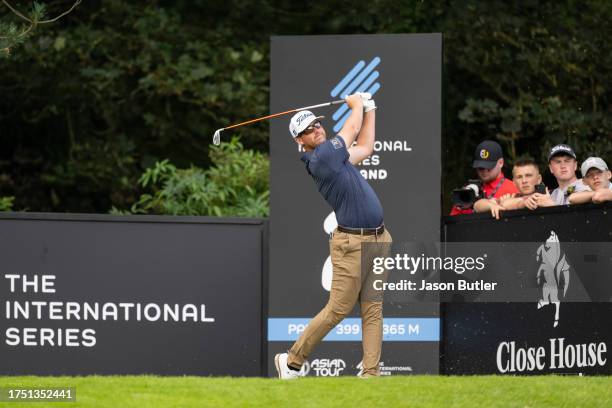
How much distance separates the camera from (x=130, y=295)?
420 inches

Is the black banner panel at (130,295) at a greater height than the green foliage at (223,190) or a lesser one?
lesser

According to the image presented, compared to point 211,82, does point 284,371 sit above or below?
below

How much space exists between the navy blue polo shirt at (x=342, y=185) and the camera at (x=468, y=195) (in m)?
1.47

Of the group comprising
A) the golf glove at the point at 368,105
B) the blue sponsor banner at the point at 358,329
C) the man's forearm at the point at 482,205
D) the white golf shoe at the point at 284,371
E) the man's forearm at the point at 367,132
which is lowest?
the white golf shoe at the point at 284,371

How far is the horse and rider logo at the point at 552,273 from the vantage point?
899 cm

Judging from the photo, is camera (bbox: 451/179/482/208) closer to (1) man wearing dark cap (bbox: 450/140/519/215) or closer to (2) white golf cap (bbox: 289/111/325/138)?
(1) man wearing dark cap (bbox: 450/140/519/215)

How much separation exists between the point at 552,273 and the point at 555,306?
23 cm

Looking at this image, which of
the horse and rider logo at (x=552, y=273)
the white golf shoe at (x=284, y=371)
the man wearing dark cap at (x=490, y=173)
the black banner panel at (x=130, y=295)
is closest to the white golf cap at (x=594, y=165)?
the horse and rider logo at (x=552, y=273)

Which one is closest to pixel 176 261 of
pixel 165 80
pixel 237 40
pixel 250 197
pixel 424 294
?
pixel 424 294

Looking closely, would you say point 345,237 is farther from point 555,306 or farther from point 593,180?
point 593,180

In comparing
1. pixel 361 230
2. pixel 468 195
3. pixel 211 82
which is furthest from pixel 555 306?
pixel 211 82

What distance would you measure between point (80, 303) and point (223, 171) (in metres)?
3.50

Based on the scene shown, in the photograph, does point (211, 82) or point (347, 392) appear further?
point (211, 82)

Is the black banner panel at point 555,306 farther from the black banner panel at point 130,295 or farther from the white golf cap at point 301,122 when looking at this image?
the black banner panel at point 130,295
